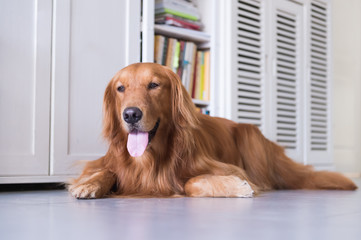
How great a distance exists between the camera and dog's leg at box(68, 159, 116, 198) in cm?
189

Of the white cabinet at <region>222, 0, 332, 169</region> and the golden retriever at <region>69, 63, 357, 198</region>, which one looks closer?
the golden retriever at <region>69, 63, 357, 198</region>

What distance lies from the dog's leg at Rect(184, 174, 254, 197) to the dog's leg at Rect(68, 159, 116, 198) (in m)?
0.35

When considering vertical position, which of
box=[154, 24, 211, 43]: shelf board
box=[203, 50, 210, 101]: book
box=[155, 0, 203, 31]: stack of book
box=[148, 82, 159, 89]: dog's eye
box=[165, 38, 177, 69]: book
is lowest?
box=[148, 82, 159, 89]: dog's eye

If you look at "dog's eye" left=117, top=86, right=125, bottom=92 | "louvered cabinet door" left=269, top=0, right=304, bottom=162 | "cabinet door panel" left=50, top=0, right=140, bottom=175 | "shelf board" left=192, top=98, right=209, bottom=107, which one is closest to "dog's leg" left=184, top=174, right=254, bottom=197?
"dog's eye" left=117, top=86, right=125, bottom=92

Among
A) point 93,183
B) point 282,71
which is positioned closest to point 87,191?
point 93,183

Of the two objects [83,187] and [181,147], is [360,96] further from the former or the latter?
[83,187]

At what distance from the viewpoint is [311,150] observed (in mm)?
4090

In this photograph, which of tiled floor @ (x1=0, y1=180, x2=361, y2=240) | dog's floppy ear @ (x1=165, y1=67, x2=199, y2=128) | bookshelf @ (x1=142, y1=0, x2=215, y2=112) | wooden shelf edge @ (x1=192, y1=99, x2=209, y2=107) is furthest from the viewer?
wooden shelf edge @ (x1=192, y1=99, x2=209, y2=107)

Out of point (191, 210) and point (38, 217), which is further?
point (191, 210)

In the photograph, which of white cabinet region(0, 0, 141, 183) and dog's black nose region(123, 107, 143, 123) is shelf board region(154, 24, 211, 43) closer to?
white cabinet region(0, 0, 141, 183)

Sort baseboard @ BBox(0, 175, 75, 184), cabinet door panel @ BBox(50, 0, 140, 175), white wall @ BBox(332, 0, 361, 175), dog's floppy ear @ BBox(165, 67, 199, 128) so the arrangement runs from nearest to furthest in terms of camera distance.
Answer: dog's floppy ear @ BBox(165, 67, 199, 128) → baseboard @ BBox(0, 175, 75, 184) → cabinet door panel @ BBox(50, 0, 140, 175) → white wall @ BBox(332, 0, 361, 175)

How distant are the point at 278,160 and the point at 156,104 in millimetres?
1036

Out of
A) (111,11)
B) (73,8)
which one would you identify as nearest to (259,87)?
(111,11)

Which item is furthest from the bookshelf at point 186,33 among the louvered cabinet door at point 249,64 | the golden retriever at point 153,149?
the golden retriever at point 153,149
